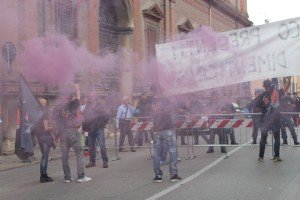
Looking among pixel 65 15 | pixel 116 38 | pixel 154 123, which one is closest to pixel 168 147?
pixel 154 123

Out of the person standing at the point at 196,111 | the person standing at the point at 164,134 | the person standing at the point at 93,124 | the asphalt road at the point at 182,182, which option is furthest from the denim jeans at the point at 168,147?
the person standing at the point at 196,111

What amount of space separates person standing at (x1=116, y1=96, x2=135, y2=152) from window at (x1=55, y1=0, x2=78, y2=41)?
10.3ft

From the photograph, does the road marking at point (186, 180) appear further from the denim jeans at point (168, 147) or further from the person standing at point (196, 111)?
the person standing at point (196, 111)

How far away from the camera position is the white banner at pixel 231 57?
10094 mm

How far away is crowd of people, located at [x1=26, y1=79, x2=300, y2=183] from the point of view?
9.13 meters

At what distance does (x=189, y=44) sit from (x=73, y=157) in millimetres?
4812

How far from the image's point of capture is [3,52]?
1301cm

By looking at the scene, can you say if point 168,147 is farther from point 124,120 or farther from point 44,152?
point 124,120

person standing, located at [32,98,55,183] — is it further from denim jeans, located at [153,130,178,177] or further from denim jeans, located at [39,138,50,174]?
denim jeans, located at [153,130,178,177]

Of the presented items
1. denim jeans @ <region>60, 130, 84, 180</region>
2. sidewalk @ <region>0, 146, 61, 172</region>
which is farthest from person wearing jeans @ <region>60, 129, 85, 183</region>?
sidewalk @ <region>0, 146, 61, 172</region>

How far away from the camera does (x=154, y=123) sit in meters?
9.15

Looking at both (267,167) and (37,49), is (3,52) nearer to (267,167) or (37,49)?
(37,49)

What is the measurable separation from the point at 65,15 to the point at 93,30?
455cm

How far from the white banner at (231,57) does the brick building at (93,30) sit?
2.02 metres
